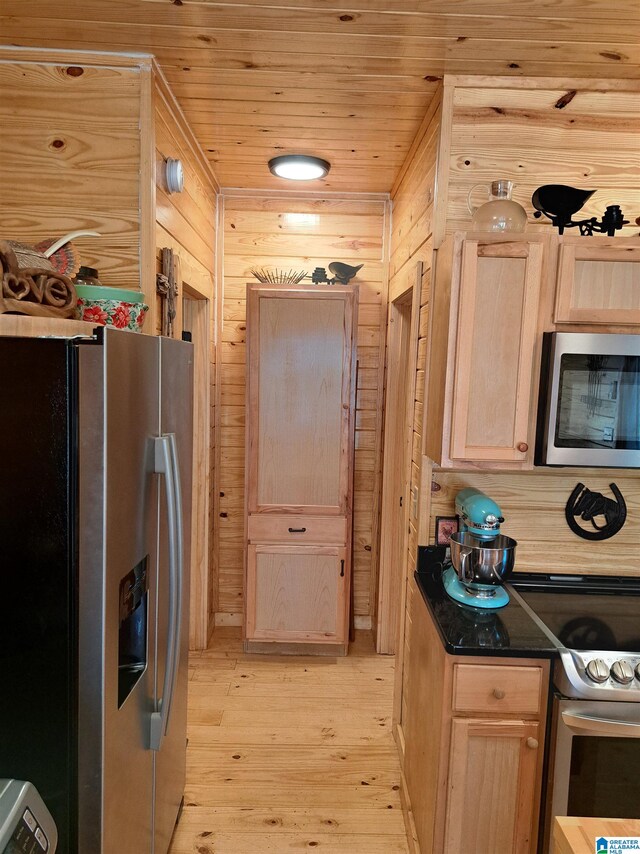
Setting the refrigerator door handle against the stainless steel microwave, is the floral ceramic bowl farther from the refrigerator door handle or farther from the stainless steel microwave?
the stainless steel microwave

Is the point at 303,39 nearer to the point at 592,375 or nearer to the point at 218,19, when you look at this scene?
the point at 218,19

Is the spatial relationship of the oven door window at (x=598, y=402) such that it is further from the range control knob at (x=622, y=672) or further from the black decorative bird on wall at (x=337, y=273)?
the black decorative bird on wall at (x=337, y=273)

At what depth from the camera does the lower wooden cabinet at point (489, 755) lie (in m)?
1.62

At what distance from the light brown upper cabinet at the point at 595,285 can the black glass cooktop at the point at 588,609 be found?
0.95 meters

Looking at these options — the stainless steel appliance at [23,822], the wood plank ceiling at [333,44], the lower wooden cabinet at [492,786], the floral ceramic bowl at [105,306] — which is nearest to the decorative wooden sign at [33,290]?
the floral ceramic bowl at [105,306]

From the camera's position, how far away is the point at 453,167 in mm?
2012

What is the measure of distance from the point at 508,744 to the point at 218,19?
7.30 feet

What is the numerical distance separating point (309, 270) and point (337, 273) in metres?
0.22

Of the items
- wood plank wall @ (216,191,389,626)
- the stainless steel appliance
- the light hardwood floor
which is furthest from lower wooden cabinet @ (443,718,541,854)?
wood plank wall @ (216,191,389,626)

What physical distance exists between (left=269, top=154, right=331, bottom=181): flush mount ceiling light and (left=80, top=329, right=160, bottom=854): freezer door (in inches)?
66.5

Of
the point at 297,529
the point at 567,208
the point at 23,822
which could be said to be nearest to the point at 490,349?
the point at 567,208

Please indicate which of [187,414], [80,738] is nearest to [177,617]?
[80,738]

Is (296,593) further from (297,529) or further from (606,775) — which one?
(606,775)

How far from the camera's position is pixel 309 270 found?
3.40 meters
